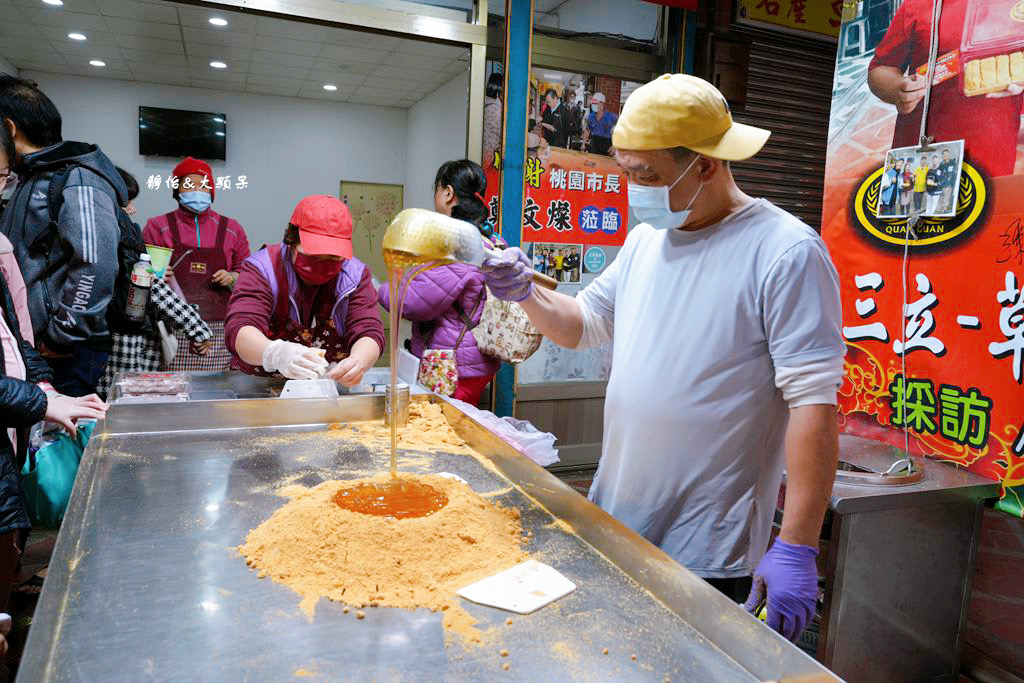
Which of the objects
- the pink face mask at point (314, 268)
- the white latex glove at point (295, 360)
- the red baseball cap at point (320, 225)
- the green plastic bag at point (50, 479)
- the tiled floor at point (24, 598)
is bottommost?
the tiled floor at point (24, 598)

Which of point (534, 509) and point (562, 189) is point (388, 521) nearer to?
point (534, 509)

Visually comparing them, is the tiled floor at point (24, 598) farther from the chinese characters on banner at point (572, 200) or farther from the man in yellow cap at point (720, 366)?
the chinese characters on banner at point (572, 200)

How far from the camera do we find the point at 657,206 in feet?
5.07

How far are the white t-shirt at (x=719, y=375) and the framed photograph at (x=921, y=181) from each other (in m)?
1.13

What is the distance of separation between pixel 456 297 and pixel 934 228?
5.79 ft

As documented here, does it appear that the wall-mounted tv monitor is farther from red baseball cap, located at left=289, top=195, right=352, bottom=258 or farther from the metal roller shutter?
the metal roller shutter

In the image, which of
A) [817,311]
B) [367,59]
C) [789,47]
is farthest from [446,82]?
[817,311]

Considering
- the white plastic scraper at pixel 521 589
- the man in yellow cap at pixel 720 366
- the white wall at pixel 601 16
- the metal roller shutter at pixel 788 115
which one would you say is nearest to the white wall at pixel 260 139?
the white wall at pixel 601 16

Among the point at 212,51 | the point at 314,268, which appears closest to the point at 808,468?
the point at 314,268

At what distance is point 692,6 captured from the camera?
4359mm

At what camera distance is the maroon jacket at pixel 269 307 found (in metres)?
2.45

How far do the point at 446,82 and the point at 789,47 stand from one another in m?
2.27

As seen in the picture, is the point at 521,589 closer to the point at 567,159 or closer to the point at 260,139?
the point at 567,159

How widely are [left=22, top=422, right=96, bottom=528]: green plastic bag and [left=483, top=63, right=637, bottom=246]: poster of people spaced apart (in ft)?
9.06
